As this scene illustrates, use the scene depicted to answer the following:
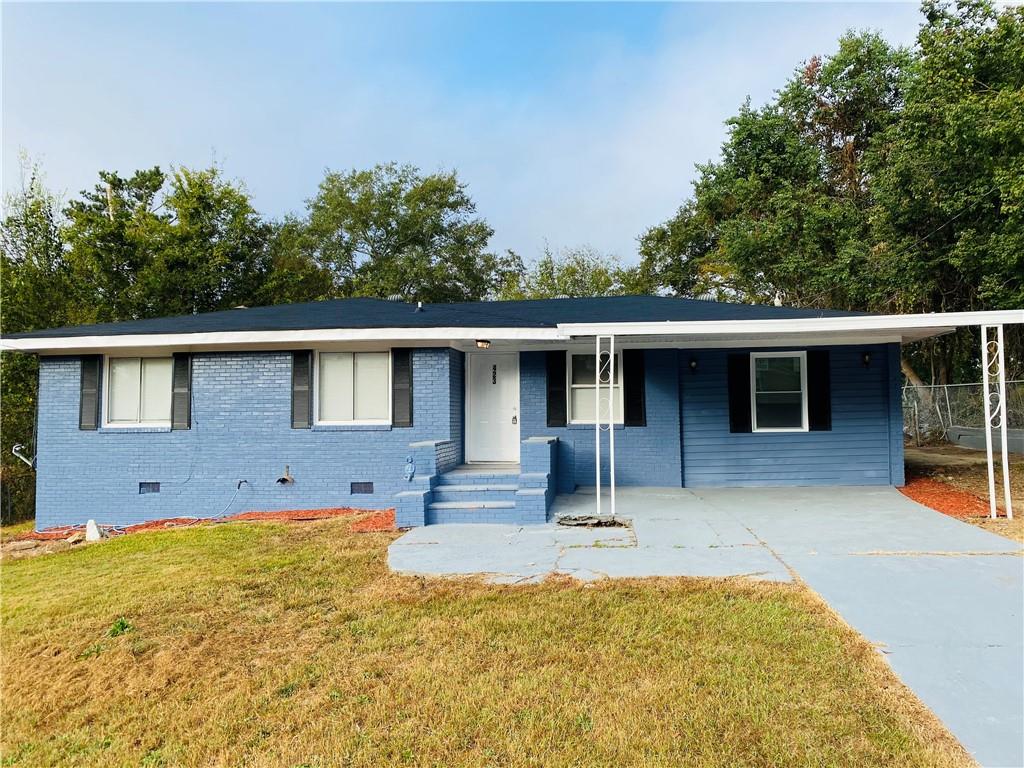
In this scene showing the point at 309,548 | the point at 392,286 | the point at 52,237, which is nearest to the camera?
the point at 309,548

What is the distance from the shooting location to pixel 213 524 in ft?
27.8

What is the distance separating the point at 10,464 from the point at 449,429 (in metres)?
17.7

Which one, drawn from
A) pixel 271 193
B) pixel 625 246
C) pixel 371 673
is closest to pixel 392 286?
pixel 271 193

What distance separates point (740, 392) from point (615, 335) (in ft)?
9.44

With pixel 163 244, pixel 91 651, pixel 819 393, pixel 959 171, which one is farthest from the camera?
pixel 163 244

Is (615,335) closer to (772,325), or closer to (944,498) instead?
(772,325)

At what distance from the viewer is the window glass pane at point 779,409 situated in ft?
32.4

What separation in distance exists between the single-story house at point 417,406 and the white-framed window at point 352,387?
0.02 metres

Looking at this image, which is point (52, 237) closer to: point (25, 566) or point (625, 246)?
point (25, 566)

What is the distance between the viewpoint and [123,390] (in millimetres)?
9648

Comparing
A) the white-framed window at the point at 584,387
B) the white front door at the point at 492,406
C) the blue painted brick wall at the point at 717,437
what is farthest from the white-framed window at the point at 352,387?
the white-framed window at the point at 584,387

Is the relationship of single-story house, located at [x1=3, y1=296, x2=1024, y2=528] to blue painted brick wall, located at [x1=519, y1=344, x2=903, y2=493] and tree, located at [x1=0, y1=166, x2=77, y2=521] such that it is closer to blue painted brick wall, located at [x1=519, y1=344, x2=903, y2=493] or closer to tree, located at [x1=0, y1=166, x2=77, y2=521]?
blue painted brick wall, located at [x1=519, y1=344, x2=903, y2=493]

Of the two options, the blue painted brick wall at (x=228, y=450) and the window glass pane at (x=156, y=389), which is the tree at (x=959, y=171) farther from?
the window glass pane at (x=156, y=389)

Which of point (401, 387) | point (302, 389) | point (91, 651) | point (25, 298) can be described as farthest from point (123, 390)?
point (25, 298)
